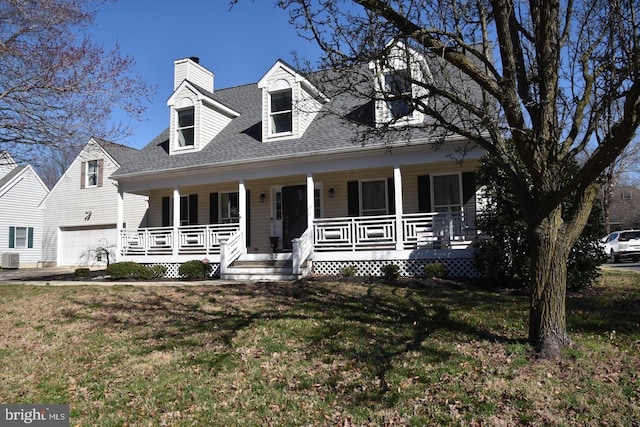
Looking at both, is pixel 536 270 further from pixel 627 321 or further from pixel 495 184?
pixel 495 184

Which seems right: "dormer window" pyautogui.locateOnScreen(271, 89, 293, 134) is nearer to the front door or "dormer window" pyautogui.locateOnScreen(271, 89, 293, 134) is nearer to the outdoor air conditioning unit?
the front door

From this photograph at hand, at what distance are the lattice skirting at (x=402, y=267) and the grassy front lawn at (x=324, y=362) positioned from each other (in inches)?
109

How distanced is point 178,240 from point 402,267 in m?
7.72

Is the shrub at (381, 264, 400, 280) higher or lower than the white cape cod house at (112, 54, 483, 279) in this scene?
lower

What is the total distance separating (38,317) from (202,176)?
26.7 feet

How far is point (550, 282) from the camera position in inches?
213

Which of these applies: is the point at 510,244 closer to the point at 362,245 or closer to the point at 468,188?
the point at 468,188

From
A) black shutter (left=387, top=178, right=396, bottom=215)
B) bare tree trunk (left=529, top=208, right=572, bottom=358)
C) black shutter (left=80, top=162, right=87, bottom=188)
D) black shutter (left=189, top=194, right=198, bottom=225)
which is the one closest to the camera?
bare tree trunk (left=529, top=208, right=572, bottom=358)

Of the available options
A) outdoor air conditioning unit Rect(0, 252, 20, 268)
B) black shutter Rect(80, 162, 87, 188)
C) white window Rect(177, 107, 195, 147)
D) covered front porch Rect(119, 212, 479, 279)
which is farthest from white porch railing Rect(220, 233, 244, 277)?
outdoor air conditioning unit Rect(0, 252, 20, 268)

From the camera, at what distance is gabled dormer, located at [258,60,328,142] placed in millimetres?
15547

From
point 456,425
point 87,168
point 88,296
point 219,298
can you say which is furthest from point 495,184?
point 87,168

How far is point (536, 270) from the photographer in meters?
5.50

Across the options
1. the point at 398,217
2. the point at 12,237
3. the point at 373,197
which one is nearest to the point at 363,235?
the point at 398,217

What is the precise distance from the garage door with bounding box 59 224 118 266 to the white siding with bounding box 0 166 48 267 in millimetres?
4471
